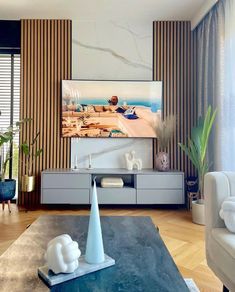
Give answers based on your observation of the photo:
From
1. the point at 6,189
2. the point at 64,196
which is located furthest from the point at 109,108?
the point at 6,189

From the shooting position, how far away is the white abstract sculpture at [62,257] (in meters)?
0.98

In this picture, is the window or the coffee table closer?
the coffee table

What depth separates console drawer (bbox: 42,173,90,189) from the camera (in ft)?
10.9

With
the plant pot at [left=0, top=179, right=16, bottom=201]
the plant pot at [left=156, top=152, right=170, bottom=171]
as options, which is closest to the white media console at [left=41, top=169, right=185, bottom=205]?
the plant pot at [left=156, top=152, right=170, bottom=171]

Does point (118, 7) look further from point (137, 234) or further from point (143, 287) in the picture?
point (143, 287)

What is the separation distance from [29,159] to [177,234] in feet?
7.51

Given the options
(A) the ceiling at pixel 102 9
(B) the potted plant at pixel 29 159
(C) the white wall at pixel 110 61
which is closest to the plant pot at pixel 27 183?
(B) the potted plant at pixel 29 159

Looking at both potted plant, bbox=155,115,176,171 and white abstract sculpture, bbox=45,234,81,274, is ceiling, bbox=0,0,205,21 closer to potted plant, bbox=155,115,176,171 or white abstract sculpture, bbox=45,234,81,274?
potted plant, bbox=155,115,176,171

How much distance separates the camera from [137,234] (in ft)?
4.76

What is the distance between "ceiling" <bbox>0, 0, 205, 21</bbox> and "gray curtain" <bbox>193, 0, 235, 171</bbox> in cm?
38

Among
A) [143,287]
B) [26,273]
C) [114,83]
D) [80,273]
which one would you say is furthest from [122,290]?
[114,83]

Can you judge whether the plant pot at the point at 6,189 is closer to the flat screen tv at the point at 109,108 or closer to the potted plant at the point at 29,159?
the potted plant at the point at 29,159

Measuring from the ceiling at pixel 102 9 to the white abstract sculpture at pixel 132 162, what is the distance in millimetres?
1917

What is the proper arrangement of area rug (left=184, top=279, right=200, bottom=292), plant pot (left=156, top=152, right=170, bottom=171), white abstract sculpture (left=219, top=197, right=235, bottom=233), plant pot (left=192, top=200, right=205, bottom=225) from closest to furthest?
1. white abstract sculpture (left=219, top=197, right=235, bottom=233)
2. area rug (left=184, top=279, right=200, bottom=292)
3. plant pot (left=192, top=200, right=205, bottom=225)
4. plant pot (left=156, top=152, right=170, bottom=171)
